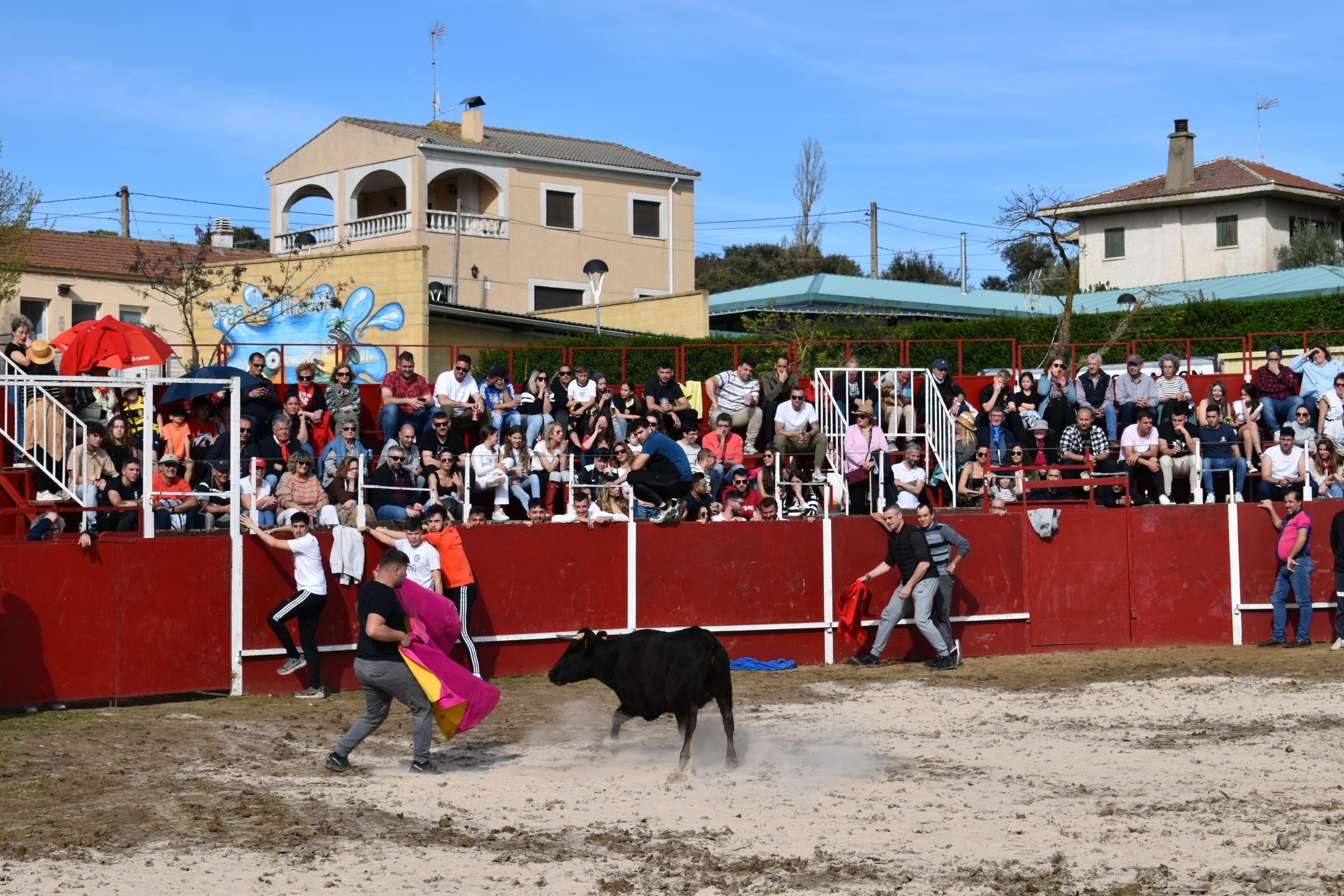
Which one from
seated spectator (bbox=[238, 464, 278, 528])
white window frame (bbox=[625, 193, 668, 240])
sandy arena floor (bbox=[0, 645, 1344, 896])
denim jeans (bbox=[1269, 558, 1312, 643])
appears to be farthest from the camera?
white window frame (bbox=[625, 193, 668, 240])

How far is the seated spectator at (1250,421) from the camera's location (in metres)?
18.5

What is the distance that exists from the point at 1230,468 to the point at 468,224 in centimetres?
2624

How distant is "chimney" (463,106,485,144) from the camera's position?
43438mm

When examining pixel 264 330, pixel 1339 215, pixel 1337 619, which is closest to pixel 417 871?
pixel 1337 619

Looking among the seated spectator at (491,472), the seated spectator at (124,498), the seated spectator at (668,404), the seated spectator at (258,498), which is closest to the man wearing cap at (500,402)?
the seated spectator at (668,404)

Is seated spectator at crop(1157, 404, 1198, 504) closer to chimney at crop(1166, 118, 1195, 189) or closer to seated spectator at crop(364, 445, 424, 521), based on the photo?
seated spectator at crop(364, 445, 424, 521)

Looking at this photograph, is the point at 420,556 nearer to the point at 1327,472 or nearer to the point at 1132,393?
the point at 1132,393

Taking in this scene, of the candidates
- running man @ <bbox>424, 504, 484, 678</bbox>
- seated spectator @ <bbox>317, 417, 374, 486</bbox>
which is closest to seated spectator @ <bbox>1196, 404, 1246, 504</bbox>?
running man @ <bbox>424, 504, 484, 678</bbox>

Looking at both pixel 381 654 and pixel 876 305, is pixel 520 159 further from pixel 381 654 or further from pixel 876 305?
pixel 381 654

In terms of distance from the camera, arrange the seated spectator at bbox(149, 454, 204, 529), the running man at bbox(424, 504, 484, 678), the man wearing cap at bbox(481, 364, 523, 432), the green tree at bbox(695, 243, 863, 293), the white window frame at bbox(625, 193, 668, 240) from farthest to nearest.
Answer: the green tree at bbox(695, 243, 863, 293)
the white window frame at bbox(625, 193, 668, 240)
the man wearing cap at bbox(481, 364, 523, 432)
the running man at bbox(424, 504, 484, 678)
the seated spectator at bbox(149, 454, 204, 529)

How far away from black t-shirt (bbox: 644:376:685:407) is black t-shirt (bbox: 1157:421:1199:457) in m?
5.91

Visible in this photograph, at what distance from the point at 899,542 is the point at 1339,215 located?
3581 centimetres

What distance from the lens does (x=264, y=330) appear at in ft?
103

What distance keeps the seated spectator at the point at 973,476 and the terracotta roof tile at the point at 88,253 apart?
24310mm
